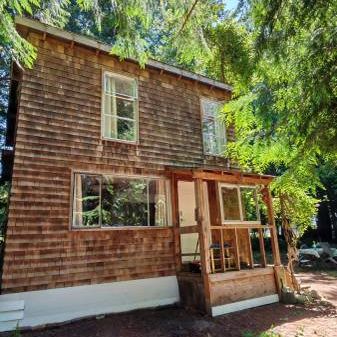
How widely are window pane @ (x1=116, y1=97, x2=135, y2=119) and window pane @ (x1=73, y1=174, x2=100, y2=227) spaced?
2121mm

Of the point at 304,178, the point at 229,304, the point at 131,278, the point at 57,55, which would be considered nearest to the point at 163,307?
the point at 131,278

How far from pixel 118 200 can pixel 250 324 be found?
420 cm

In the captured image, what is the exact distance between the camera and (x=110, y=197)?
334 inches

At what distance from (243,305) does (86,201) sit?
4.67 metres

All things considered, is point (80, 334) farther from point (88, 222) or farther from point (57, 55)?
point (57, 55)

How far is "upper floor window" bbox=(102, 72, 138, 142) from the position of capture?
29.5ft

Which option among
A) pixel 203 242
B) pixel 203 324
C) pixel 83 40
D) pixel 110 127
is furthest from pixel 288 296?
pixel 83 40

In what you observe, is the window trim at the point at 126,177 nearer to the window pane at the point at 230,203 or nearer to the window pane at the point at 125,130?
the window pane at the point at 125,130

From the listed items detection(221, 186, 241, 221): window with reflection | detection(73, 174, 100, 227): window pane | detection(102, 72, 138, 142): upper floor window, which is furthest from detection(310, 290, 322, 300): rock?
detection(102, 72, 138, 142): upper floor window

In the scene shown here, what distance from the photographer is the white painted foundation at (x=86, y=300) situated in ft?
21.9

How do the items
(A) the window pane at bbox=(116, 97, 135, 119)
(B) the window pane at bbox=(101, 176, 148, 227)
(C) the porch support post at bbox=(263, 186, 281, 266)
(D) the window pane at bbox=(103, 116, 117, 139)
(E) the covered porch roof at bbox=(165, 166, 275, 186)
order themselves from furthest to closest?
(C) the porch support post at bbox=(263, 186, 281, 266) < (A) the window pane at bbox=(116, 97, 135, 119) < (D) the window pane at bbox=(103, 116, 117, 139) < (E) the covered porch roof at bbox=(165, 166, 275, 186) < (B) the window pane at bbox=(101, 176, 148, 227)

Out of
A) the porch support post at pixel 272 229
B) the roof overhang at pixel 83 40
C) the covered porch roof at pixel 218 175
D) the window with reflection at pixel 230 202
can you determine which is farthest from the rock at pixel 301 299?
the roof overhang at pixel 83 40

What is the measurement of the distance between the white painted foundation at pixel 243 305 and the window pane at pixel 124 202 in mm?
2761

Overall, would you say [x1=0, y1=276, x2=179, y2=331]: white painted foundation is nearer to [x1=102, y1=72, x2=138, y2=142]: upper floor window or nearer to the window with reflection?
the window with reflection
